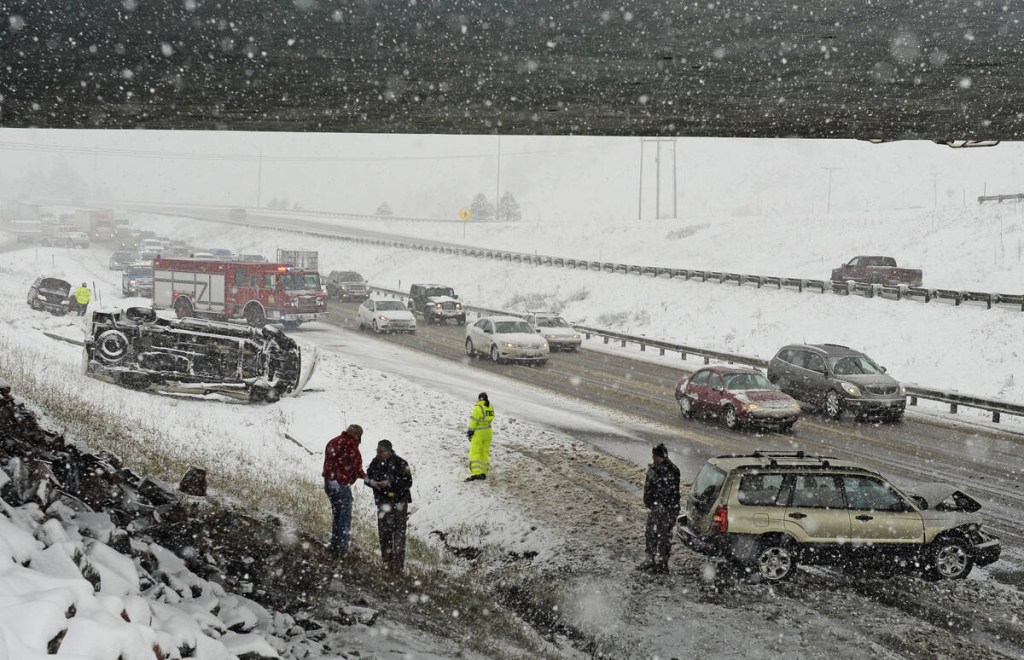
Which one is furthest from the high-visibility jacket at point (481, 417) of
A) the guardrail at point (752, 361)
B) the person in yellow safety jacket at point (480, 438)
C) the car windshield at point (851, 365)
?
the guardrail at point (752, 361)

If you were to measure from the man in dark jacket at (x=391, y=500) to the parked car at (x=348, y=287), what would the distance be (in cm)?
3635

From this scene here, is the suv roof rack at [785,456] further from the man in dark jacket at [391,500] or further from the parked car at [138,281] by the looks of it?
the parked car at [138,281]

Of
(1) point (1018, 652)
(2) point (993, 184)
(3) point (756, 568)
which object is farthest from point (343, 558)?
Result: (2) point (993, 184)

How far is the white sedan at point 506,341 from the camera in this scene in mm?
26406

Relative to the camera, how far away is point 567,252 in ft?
251

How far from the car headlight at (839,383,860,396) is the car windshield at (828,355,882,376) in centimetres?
55

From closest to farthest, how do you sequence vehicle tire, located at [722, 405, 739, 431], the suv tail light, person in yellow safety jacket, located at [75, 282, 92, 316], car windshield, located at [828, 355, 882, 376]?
the suv tail light < vehicle tire, located at [722, 405, 739, 431] < car windshield, located at [828, 355, 882, 376] < person in yellow safety jacket, located at [75, 282, 92, 316]

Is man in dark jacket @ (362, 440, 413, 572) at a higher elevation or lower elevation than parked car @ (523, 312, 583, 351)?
lower

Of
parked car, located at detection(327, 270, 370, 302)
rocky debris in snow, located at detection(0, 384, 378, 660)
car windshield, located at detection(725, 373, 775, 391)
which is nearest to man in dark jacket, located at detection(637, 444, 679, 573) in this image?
rocky debris in snow, located at detection(0, 384, 378, 660)

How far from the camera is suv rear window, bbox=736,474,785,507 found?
33.0 ft

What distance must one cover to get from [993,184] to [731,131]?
550 feet

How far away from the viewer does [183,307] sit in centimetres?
3356

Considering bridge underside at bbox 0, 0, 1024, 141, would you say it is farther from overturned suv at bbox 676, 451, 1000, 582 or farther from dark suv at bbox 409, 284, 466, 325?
dark suv at bbox 409, 284, 466, 325

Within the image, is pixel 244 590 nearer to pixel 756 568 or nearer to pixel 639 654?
pixel 639 654
